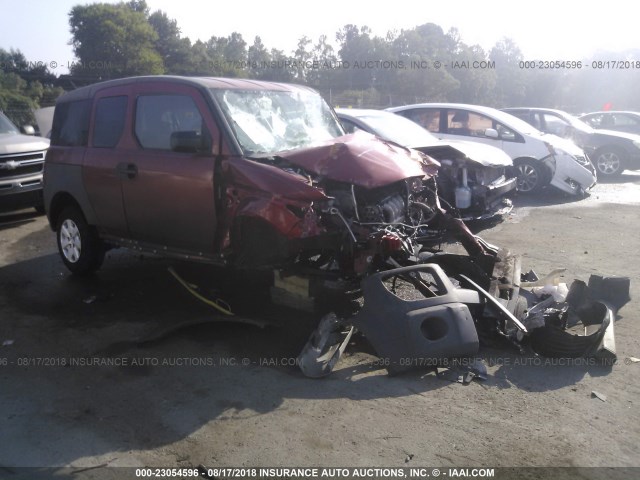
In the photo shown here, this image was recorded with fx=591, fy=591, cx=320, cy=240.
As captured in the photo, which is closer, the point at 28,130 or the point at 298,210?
the point at 298,210

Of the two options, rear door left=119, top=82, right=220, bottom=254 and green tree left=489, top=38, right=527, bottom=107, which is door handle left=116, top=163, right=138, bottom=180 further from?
green tree left=489, top=38, right=527, bottom=107

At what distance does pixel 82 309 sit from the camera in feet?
19.1

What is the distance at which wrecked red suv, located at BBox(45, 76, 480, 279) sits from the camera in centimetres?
477

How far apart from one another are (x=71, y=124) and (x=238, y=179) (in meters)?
2.92

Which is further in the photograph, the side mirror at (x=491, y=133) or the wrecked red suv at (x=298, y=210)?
the side mirror at (x=491, y=133)

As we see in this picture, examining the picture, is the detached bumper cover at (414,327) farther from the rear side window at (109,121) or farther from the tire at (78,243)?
the tire at (78,243)

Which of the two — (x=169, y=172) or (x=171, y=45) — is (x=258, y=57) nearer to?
(x=171, y=45)

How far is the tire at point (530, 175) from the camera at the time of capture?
37.4 ft

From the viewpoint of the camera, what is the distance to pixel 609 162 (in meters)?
15.0

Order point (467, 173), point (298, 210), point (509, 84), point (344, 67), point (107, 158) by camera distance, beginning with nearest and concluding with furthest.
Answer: point (298, 210), point (107, 158), point (467, 173), point (344, 67), point (509, 84)

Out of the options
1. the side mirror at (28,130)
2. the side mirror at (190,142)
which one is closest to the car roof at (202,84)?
the side mirror at (190,142)

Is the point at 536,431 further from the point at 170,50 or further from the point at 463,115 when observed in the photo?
the point at 170,50

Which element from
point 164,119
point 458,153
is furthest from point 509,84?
point 164,119

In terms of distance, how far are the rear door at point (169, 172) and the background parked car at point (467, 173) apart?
3948 mm
